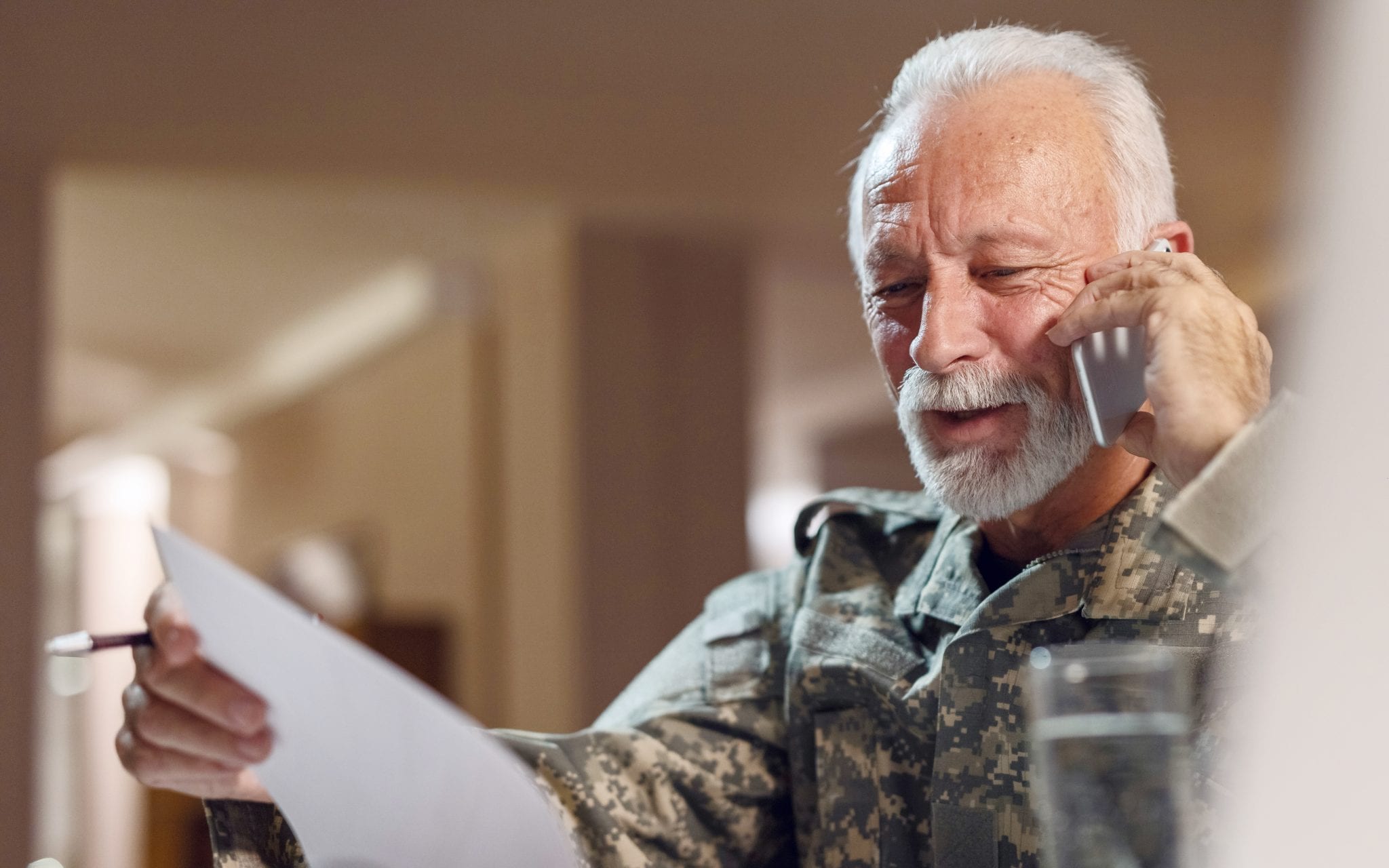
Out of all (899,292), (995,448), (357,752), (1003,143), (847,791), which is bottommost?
(847,791)

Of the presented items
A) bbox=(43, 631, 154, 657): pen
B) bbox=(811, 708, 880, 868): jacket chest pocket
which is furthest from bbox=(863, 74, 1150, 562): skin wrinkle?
bbox=(43, 631, 154, 657): pen

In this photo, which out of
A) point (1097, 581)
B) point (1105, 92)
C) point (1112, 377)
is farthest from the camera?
point (1105, 92)

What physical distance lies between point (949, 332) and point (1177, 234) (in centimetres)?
25

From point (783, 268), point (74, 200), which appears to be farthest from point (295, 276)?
point (783, 268)

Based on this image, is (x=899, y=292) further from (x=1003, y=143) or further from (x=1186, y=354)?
(x=1186, y=354)

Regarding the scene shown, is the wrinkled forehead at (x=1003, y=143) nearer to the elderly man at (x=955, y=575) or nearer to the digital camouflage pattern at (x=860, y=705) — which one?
the elderly man at (x=955, y=575)

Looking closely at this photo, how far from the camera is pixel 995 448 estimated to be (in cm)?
103

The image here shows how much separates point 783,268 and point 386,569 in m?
2.41

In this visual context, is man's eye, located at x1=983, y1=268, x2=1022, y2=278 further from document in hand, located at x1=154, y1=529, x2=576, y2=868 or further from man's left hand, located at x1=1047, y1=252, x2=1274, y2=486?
document in hand, located at x1=154, y1=529, x2=576, y2=868

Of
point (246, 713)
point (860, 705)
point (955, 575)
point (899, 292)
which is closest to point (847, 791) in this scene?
point (860, 705)

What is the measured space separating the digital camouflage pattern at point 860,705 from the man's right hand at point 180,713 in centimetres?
12

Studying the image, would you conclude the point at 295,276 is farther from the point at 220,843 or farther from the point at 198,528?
the point at 220,843

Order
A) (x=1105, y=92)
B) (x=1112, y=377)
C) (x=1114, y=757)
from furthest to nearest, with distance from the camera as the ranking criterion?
(x=1105, y=92)
(x=1112, y=377)
(x=1114, y=757)

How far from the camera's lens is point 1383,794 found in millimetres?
508
